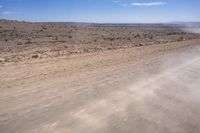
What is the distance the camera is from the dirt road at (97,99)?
5770 millimetres

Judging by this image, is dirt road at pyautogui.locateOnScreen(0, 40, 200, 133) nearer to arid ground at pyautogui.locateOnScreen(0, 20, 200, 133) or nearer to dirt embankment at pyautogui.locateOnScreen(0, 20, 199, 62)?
arid ground at pyautogui.locateOnScreen(0, 20, 200, 133)

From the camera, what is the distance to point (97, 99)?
24.4 ft

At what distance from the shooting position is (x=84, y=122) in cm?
588

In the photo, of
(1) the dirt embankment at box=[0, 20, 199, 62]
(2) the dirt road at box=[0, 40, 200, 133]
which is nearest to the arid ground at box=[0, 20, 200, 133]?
(2) the dirt road at box=[0, 40, 200, 133]

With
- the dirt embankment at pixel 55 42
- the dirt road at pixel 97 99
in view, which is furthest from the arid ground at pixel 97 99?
the dirt embankment at pixel 55 42

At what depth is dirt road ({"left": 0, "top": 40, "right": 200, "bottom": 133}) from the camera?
5.77 metres

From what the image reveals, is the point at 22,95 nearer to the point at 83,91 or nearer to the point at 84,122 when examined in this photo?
the point at 83,91

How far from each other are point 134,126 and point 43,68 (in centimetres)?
645

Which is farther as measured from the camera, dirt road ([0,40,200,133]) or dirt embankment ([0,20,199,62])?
dirt embankment ([0,20,199,62])

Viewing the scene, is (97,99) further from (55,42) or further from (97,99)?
(55,42)

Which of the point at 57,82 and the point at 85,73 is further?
the point at 85,73

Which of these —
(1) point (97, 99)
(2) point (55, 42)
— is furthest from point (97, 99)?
(2) point (55, 42)

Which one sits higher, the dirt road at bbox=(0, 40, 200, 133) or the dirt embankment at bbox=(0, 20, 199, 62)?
the dirt road at bbox=(0, 40, 200, 133)

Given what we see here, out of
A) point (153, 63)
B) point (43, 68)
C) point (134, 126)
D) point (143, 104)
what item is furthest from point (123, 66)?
point (134, 126)
